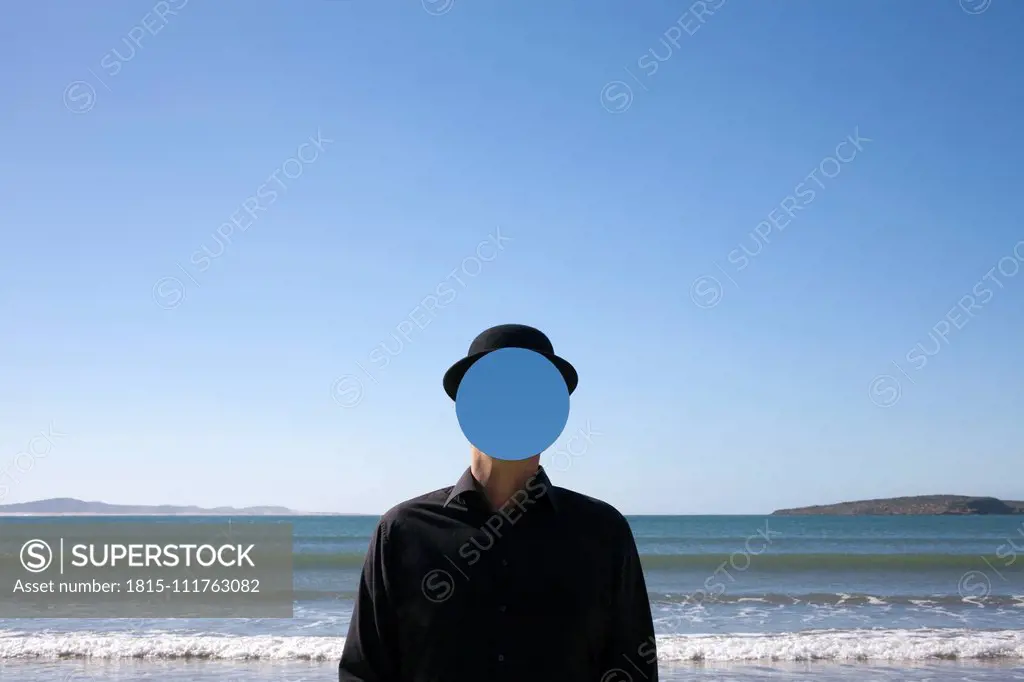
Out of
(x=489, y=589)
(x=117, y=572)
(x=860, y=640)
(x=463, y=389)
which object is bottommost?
(x=860, y=640)

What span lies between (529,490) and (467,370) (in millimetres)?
335

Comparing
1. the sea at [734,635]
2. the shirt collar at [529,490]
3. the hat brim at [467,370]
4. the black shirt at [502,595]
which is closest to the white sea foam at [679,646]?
the sea at [734,635]

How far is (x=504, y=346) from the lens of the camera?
1.59m

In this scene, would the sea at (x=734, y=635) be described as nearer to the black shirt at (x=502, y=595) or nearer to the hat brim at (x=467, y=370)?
the black shirt at (x=502, y=595)

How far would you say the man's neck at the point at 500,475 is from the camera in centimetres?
172

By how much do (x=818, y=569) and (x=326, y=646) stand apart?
16.1 metres

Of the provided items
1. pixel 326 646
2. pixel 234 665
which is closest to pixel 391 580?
pixel 234 665

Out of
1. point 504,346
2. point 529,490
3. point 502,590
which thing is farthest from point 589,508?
point 504,346

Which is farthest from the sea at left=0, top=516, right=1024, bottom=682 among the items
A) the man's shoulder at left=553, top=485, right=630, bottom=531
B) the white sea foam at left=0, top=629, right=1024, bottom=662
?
the man's shoulder at left=553, top=485, right=630, bottom=531

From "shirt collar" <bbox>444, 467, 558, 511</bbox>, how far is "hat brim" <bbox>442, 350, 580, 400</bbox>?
24 centimetres

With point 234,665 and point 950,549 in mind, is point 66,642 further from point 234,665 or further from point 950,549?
point 950,549

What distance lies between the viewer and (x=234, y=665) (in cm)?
989

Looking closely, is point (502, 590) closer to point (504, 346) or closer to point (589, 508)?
point (589, 508)

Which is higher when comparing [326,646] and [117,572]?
[117,572]
